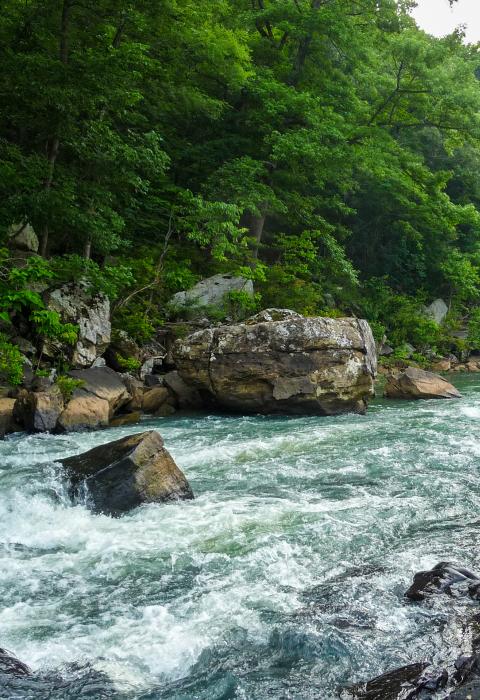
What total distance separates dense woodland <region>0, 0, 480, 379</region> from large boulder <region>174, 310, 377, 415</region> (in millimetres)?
2616

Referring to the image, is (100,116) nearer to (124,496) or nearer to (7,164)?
(7,164)

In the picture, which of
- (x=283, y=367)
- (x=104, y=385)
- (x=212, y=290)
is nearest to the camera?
(x=104, y=385)

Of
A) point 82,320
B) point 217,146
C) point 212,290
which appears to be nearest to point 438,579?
point 82,320

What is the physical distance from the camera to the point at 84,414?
10531 millimetres

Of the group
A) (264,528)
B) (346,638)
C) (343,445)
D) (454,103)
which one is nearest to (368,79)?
(454,103)

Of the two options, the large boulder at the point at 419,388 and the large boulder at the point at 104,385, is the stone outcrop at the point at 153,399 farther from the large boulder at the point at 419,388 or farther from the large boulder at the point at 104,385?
the large boulder at the point at 419,388

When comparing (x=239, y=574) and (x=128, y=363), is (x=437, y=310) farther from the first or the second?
(x=239, y=574)

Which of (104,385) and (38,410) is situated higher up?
(104,385)

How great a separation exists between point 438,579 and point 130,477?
332cm

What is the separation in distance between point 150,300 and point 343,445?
8131 mm

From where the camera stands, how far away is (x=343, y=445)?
883cm

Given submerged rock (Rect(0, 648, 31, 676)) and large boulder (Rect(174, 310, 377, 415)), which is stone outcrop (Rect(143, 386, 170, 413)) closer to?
large boulder (Rect(174, 310, 377, 415))

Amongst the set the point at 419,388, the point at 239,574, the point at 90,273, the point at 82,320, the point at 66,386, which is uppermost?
the point at 90,273

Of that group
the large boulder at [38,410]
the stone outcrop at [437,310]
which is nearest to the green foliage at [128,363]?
the large boulder at [38,410]
